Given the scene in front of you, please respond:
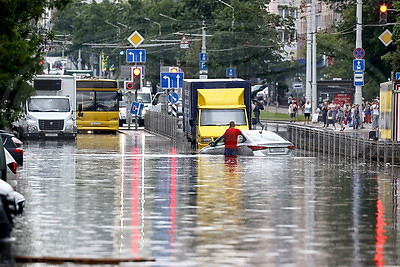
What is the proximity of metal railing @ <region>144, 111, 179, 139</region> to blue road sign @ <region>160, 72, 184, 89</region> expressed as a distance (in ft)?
4.82

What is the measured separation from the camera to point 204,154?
42.2 meters

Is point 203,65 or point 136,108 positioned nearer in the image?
point 136,108

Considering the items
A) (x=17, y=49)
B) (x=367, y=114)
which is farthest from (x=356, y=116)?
(x=17, y=49)

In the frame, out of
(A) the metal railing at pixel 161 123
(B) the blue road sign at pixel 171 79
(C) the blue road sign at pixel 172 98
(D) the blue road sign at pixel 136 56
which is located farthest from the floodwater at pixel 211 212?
(D) the blue road sign at pixel 136 56

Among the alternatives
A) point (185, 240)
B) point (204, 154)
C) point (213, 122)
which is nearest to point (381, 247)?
point (185, 240)

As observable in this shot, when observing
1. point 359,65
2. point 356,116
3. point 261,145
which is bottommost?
point 261,145

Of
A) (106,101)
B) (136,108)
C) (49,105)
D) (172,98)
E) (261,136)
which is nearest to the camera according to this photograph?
(261,136)

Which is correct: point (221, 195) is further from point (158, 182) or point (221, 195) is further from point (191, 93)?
point (191, 93)

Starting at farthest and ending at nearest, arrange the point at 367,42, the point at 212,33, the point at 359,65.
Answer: the point at 212,33
the point at 367,42
the point at 359,65

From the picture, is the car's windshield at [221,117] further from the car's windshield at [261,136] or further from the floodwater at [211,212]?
the floodwater at [211,212]

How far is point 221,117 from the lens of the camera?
158 ft

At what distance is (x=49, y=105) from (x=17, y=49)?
3149cm

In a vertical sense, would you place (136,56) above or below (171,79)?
above

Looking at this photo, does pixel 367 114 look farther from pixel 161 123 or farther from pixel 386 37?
pixel 161 123
